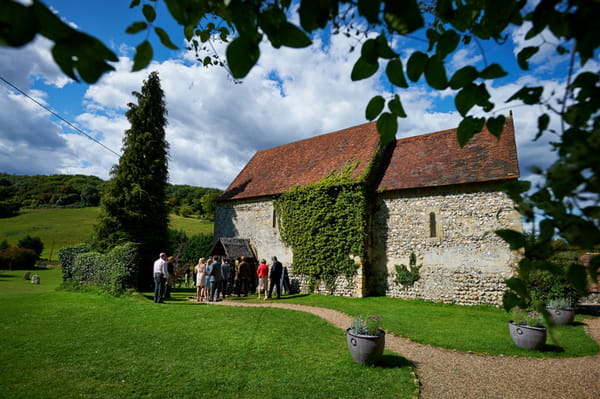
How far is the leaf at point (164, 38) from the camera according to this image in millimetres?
1221

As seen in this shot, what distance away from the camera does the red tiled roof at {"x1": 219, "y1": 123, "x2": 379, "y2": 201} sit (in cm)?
1792

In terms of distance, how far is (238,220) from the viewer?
21078mm

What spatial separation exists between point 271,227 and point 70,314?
36.5ft

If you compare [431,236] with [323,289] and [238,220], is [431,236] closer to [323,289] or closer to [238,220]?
[323,289]

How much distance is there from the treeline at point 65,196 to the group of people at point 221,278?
4244 centimetres

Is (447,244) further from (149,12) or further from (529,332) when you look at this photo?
(149,12)

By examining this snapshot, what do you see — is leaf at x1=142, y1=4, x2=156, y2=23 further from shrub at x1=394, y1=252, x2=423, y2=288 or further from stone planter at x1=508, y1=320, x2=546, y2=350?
shrub at x1=394, y1=252, x2=423, y2=288

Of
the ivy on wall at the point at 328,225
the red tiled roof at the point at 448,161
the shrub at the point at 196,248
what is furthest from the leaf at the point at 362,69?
the shrub at the point at 196,248

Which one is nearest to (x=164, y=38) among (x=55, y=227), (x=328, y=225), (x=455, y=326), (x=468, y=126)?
(x=468, y=126)

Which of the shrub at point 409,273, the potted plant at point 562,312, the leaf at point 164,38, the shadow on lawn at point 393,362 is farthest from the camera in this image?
the shrub at point 409,273

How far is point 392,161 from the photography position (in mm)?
17625

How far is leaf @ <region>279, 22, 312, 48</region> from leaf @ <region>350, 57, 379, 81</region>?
0.94 feet

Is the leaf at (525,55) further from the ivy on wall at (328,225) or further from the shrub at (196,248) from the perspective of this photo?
the shrub at (196,248)

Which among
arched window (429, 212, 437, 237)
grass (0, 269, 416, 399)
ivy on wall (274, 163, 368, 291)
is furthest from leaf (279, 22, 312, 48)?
arched window (429, 212, 437, 237)
